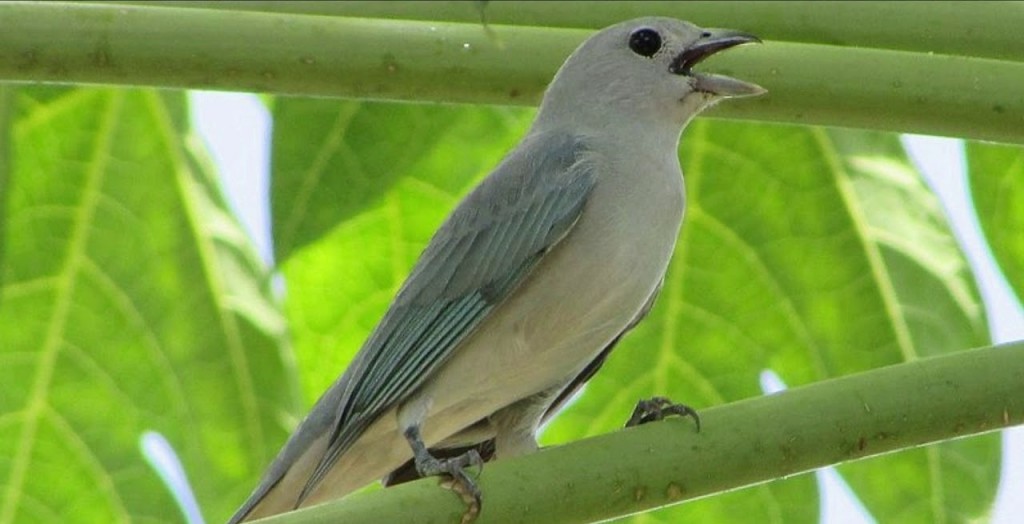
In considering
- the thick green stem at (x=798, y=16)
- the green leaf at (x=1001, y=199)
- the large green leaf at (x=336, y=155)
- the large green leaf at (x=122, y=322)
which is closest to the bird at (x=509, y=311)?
the thick green stem at (x=798, y=16)

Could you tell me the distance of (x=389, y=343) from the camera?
11.1 ft

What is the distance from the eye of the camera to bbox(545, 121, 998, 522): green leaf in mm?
3861

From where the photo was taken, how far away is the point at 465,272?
3484 mm

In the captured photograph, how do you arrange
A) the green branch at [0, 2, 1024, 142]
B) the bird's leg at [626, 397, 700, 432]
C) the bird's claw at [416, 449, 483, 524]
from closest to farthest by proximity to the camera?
1. the bird's claw at [416, 449, 483, 524]
2. the green branch at [0, 2, 1024, 142]
3. the bird's leg at [626, 397, 700, 432]

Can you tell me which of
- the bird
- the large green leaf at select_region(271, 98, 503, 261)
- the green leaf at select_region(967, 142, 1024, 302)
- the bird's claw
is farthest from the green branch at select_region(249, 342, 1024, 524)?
the large green leaf at select_region(271, 98, 503, 261)

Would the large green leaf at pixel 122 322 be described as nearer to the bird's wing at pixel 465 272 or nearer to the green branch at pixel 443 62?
the bird's wing at pixel 465 272

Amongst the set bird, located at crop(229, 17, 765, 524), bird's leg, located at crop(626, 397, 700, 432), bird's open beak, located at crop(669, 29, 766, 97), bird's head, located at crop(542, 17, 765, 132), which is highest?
bird's head, located at crop(542, 17, 765, 132)

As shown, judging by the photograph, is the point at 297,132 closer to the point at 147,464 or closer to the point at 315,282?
the point at 315,282

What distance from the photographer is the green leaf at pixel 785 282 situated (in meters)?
3.86

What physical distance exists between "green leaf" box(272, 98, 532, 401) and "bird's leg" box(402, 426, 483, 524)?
1.92 feet

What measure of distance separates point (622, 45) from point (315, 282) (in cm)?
93

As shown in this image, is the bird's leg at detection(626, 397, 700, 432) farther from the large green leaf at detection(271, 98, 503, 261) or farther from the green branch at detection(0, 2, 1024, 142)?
the large green leaf at detection(271, 98, 503, 261)

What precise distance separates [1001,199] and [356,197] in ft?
4.70

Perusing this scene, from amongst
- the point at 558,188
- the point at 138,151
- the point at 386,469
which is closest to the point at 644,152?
the point at 558,188
